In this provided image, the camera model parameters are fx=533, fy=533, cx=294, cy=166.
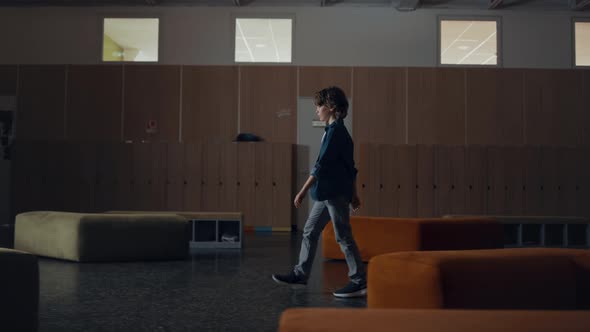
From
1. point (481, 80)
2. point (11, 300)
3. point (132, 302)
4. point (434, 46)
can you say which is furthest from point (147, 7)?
point (11, 300)

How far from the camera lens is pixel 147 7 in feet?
34.7

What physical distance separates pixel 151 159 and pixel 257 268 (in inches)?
226

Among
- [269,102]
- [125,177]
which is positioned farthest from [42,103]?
[269,102]

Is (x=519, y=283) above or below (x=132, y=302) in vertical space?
above

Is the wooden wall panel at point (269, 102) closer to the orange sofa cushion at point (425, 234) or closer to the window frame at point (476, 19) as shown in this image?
the window frame at point (476, 19)

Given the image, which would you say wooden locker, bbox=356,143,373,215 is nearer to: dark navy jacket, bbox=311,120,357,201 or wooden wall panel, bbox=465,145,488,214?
wooden wall panel, bbox=465,145,488,214

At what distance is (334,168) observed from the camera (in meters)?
3.47

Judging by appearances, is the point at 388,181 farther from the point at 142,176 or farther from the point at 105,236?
the point at 105,236

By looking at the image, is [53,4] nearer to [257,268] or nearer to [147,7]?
[147,7]

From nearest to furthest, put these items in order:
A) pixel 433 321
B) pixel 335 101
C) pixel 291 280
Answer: pixel 433 321
pixel 335 101
pixel 291 280


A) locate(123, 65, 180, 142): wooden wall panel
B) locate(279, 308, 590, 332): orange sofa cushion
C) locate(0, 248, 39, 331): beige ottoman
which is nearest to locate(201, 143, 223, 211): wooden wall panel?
locate(123, 65, 180, 142): wooden wall panel

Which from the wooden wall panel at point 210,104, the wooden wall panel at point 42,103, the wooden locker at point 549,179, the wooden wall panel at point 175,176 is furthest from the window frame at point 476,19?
the wooden wall panel at point 42,103

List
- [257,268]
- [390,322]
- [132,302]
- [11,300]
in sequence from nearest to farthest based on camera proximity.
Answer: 1. [390,322]
2. [11,300]
3. [132,302]
4. [257,268]

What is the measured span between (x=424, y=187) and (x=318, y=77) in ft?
9.62
